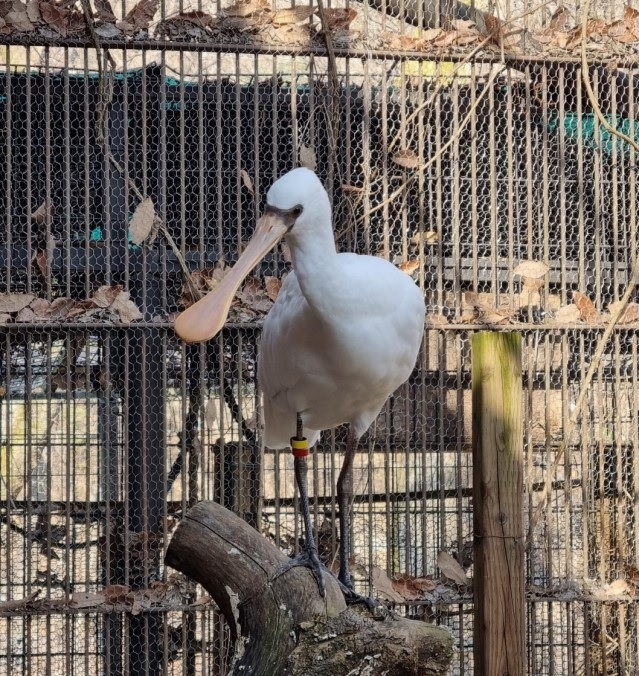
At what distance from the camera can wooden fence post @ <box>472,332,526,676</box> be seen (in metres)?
2.68

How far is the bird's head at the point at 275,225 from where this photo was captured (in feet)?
9.26

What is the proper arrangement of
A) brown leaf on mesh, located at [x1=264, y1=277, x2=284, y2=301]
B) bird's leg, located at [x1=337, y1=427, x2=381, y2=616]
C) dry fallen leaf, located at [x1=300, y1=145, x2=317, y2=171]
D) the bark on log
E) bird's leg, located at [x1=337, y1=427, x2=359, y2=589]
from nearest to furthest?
the bark on log
bird's leg, located at [x1=337, y1=427, x2=381, y2=616]
bird's leg, located at [x1=337, y1=427, x2=359, y2=589]
brown leaf on mesh, located at [x1=264, y1=277, x2=284, y2=301]
dry fallen leaf, located at [x1=300, y1=145, x2=317, y2=171]

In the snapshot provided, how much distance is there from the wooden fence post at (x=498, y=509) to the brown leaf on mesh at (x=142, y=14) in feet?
7.48

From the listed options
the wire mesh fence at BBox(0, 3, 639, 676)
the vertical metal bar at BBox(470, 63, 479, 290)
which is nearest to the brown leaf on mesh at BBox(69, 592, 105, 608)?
the wire mesh fence at BBox(0, 3, 639, 676)

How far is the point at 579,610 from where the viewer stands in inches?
191

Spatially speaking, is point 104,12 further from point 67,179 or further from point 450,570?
point 450,570

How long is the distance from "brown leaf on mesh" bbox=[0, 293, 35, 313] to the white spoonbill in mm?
1210

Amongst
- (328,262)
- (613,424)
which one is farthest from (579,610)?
(328,262)

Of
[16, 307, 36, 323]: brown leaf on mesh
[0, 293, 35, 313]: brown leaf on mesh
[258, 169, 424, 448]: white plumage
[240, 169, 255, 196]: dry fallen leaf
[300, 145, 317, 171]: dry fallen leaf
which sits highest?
[300, 145, 317, 171]: dry fallen leaf

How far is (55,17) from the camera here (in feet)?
14.1

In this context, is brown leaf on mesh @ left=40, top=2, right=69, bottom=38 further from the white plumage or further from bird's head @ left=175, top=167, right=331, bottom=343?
bird's head @ left=175, top=167, right=331, bottom=343

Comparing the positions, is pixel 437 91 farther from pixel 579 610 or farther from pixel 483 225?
pixel 579 610

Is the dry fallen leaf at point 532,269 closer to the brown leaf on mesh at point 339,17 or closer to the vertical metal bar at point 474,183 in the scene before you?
the vertical metal bar at point 474,183

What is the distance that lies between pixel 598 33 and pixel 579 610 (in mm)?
2484
